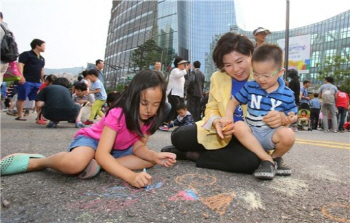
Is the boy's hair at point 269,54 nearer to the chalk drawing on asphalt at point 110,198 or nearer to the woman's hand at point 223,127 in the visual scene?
the woman's hand at point 223,127

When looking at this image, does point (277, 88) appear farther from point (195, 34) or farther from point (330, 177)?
point (195, 34)

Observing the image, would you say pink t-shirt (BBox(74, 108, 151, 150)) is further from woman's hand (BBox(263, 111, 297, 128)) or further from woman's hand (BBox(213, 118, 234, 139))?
woman's hand (BBox(263, 111, 297, 128))

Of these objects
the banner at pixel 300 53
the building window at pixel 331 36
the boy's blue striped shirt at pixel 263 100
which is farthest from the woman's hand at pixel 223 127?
the building window at pixel 331 36

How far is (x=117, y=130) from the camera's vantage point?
Answer: 163 centimetres

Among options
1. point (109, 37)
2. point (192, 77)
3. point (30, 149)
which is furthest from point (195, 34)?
point (30, 149)

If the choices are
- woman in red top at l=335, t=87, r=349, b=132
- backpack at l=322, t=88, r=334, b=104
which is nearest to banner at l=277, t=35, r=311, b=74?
woman in red top at l=335, t=87, r=349, b=132

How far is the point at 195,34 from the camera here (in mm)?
50812

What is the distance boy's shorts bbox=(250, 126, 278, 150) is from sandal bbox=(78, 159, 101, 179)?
116cm

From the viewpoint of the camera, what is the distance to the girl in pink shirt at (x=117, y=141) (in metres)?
1.58

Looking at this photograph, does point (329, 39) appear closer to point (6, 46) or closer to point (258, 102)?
point (258, 102)

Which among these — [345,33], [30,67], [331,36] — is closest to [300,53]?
[30,67]

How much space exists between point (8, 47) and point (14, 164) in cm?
188

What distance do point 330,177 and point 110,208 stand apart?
1.71 meters

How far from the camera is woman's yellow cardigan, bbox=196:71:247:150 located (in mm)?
2049
